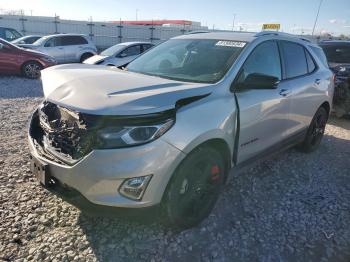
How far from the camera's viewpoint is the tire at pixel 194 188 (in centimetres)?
271

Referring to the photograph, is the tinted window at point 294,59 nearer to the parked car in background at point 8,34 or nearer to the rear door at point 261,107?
the rear door at point 261,107

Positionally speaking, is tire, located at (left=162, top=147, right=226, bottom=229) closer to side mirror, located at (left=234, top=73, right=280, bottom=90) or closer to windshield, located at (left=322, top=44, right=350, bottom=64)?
side mirror, located at (left=234, top=73, right=280, bottom=90)

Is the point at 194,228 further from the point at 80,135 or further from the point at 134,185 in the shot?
the point at 80,135

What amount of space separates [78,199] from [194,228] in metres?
1.15

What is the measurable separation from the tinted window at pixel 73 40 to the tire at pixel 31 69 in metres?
4.77

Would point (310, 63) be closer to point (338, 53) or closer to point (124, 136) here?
point (124, 136)

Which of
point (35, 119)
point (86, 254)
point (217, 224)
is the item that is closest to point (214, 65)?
point (217, 224)

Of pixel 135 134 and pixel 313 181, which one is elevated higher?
pixel 135 134

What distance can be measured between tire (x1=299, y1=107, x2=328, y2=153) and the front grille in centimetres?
375

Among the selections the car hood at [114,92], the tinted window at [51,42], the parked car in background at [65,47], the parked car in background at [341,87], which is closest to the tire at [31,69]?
the parked car in background at [65,47]

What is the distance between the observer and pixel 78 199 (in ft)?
8.31

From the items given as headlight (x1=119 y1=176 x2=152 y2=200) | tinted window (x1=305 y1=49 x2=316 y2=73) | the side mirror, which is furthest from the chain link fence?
headlight (x1=119 y1=176 x2=152 y2=200)

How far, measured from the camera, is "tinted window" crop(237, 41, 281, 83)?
3.42m

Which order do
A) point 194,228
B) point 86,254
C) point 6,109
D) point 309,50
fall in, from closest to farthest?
point 86,254
point 194,228
point 309,50
point 6,109
